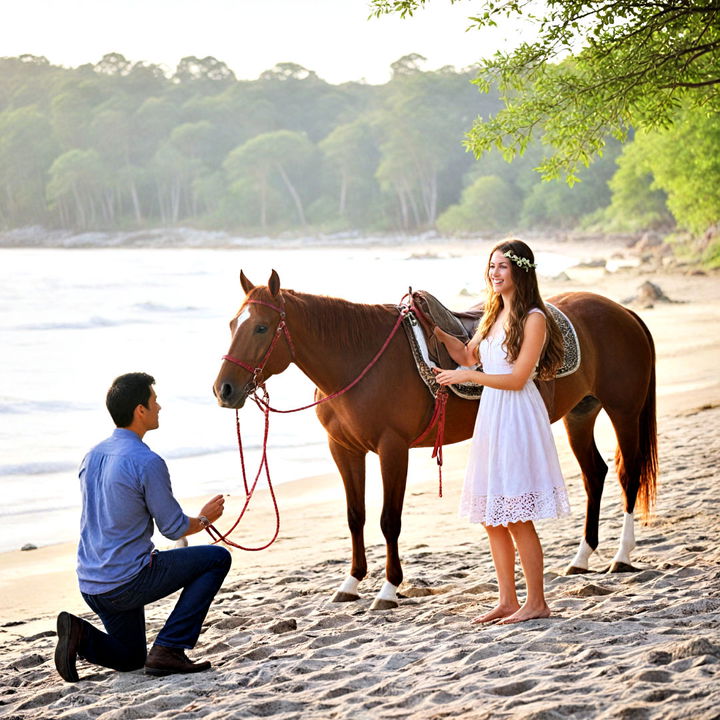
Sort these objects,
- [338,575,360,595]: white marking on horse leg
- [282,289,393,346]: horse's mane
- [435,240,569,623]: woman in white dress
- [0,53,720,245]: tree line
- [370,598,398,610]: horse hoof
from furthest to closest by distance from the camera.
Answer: [0,53,720,245]: tree line, [338,575,360,595]: white marking on horse leg, [282,289,393,346]: horse's mane, [370,598,398,610]: horse hoof, [435,240,569,623]: woman in white dress

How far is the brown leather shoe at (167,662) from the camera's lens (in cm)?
375

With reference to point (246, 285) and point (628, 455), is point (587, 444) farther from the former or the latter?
point (246, 285)

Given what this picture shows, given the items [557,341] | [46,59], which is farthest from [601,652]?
[46,59]

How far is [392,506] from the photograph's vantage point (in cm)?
484

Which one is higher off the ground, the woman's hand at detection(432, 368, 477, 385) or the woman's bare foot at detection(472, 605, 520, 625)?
the woman's hand at detection(432, 368, 477, 385)

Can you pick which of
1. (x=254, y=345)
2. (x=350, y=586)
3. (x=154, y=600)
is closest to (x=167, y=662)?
(x=154, y=600)

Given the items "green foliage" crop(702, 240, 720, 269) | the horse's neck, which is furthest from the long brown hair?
"green foliage" crop(702, 240, 720, 269)

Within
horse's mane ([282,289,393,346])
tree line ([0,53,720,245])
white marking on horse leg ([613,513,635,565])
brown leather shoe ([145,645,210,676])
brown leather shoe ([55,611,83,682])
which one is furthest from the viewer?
tree line ([0,53,720,245])

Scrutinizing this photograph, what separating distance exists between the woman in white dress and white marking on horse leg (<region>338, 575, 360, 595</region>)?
0.99m

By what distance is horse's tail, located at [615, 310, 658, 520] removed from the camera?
5.61 meters

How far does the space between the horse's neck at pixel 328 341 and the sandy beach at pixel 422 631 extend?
1135mm

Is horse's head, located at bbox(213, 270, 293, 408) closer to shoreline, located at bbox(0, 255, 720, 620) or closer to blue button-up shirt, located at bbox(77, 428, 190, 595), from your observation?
blue button-up shirt, located at bbox(77, 428, 190, 595)

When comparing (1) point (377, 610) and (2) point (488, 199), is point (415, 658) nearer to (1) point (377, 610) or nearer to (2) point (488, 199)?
(1) point (377, 610)

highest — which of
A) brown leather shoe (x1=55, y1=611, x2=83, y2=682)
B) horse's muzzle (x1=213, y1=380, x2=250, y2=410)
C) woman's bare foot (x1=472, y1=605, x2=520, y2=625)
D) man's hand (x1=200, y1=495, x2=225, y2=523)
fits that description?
horse's muzzle (x1=213, y1=380, x2=250, y2=410)
